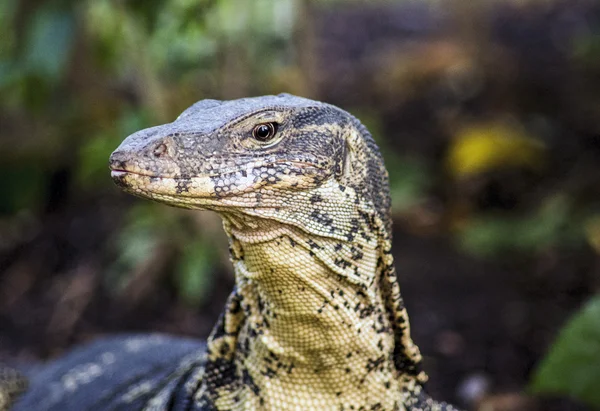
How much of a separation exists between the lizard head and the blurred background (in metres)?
2.37

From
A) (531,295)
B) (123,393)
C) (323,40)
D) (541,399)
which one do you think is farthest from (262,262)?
(323,40)

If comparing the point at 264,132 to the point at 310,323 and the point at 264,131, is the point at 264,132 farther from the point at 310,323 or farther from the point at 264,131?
the point at 310,323

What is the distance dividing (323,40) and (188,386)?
11652 millimetres

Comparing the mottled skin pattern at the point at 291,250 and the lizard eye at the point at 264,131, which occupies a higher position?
the lizard eye at the point at 264,131

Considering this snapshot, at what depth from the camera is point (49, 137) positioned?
9.60 meters

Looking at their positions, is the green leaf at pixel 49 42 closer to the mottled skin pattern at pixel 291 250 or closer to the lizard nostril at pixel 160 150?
the mottled skin pattern at pixel 291 250

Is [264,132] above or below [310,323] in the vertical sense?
above

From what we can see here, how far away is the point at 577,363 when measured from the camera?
4527mm

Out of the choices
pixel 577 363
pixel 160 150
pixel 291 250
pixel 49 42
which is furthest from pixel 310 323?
pixel 49 42

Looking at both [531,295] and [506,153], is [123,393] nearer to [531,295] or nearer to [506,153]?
[531,295]

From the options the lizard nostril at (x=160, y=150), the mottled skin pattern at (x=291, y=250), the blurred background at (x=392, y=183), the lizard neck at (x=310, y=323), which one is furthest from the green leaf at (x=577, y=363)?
the lizard nostril at (x=160, y=150)

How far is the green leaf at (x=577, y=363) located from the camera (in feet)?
14.7

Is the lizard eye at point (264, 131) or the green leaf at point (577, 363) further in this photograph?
the green leaf at point (577, 363)

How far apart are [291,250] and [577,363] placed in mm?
2523
